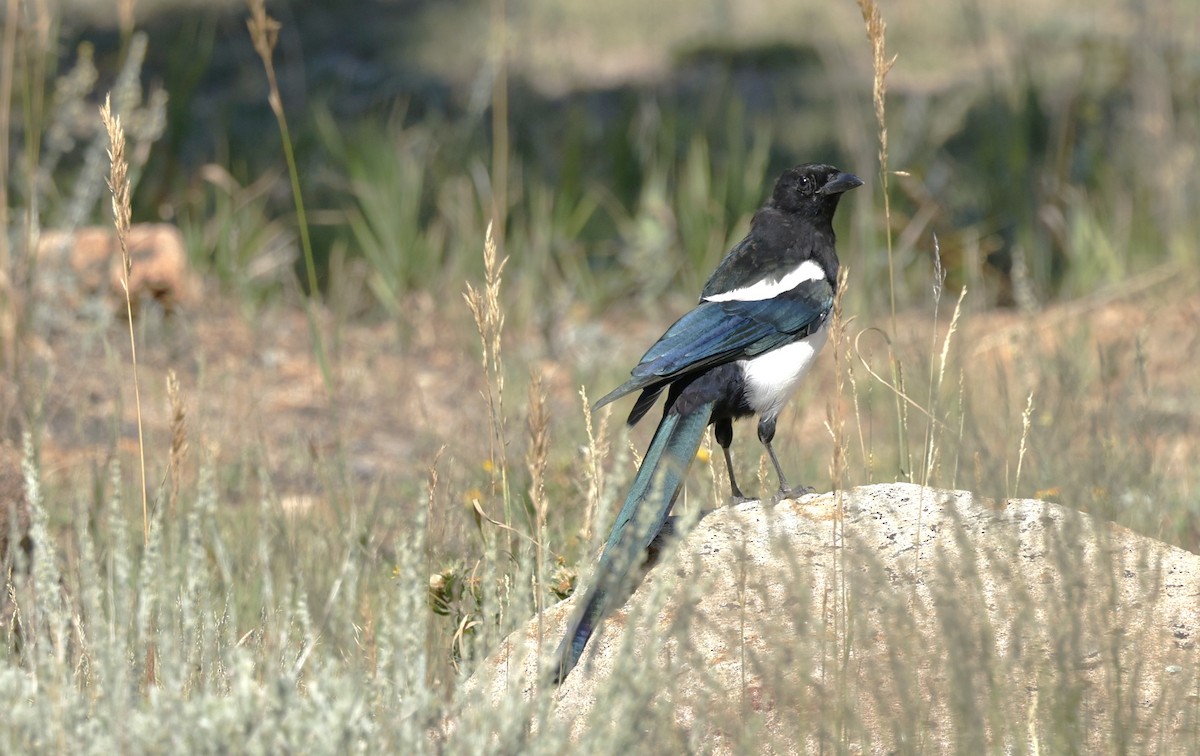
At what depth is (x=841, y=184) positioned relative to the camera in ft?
11.9

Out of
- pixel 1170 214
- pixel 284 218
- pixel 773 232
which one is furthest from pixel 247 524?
pixel 1170 214

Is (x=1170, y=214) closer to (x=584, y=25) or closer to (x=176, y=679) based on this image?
(x=176, y=679)

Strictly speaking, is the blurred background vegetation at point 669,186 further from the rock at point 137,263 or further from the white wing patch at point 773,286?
the white wing patch at point 773,286

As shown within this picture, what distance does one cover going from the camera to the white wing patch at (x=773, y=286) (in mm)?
3396

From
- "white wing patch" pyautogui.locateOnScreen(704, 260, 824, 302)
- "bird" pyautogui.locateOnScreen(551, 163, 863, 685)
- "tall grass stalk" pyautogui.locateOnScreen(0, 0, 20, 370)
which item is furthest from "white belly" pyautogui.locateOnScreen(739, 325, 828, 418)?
"tall grass stalk" pyautogui.locateOnScreen(0, 0, 20, 370)

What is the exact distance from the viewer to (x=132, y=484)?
4047 mm

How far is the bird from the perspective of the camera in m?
2.96

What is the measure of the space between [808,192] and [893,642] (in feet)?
6.52

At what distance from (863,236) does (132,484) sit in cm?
366

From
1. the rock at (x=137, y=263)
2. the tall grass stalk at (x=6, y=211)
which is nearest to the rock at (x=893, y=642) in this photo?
the tall grass stalk at (x=6, y=211)

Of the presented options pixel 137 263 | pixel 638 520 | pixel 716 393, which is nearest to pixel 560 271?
pixel 137 263

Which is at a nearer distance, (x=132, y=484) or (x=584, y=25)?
(x=132, y=484)

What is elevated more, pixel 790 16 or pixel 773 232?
pixel 790 16

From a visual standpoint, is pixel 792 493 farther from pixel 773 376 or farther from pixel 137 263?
pixel 137 263
